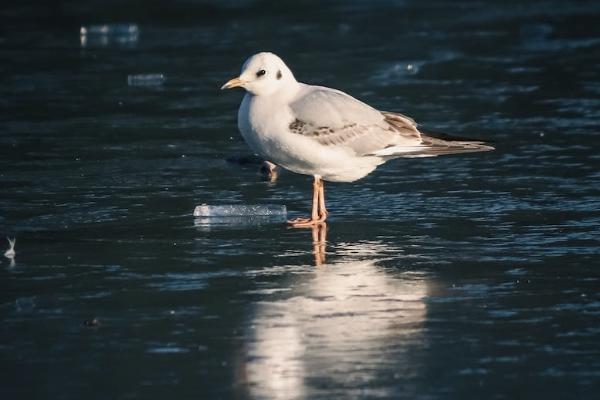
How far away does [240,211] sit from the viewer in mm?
9758

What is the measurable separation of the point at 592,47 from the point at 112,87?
5557mm

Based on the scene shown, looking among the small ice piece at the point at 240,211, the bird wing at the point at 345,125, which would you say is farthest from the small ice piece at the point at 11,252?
the bird wing at the point at 345,125

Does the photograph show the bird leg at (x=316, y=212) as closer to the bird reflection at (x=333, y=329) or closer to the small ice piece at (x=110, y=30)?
the bird reflection at (x=333, y=329)

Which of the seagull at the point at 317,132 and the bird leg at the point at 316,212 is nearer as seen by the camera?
the bird leg at the point at 316,212

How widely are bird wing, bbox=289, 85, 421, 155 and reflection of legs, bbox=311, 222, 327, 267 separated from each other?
1.94 feet

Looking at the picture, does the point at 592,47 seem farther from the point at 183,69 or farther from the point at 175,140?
the point at 175,140

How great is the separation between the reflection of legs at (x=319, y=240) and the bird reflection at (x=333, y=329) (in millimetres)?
29

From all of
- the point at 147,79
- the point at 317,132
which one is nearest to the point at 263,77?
the point at 317,132

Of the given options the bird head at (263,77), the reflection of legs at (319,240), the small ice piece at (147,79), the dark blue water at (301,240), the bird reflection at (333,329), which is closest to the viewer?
the bird reflection at (333,329)

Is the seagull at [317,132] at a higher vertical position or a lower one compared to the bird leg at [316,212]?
higher

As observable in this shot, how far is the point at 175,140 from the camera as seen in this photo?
12727mm

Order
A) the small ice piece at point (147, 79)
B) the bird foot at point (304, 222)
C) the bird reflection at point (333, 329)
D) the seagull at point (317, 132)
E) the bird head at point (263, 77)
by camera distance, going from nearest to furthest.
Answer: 1. the bird reflection at point (333, 329)
2. the bird foot at point (304, 222)
3. the seagull at point (317, 132)
4. the bird head at point (263, 77)
5. the small ice piece at point (147, 79)

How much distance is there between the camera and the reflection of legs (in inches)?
336

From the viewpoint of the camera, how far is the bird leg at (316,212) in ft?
31.0
